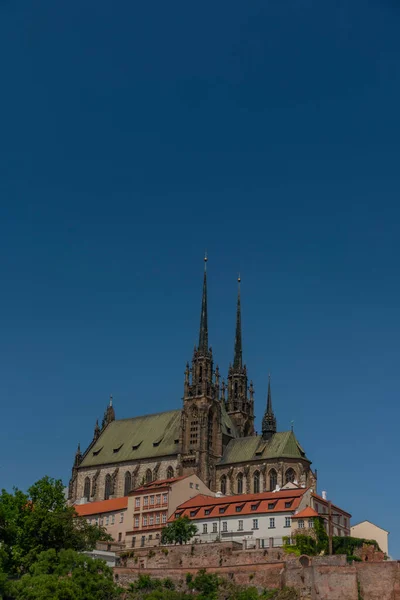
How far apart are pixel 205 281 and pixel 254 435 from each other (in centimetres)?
2772

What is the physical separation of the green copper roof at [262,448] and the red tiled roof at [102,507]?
1915 centimetres

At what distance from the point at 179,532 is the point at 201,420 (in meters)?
34.8

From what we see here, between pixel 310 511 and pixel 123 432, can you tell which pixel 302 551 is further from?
pixel 123 432

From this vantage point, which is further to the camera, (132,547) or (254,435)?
(254,435)

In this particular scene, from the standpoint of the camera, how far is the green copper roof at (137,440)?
14575 cm

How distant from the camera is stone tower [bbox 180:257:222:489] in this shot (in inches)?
5482

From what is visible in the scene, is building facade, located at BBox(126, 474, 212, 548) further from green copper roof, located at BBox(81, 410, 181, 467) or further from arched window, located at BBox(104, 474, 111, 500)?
arched window, located at BBox(104, 474, 111, 500)

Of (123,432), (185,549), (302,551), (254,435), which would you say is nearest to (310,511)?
(302,551)

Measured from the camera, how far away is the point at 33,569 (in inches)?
3499

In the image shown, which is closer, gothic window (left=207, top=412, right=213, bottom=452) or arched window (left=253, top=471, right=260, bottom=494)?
arched window (left=253, top=471, right=260, bottom=494)

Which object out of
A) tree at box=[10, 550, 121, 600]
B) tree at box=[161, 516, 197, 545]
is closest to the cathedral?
tree at box=[161, 516, 197, 545]

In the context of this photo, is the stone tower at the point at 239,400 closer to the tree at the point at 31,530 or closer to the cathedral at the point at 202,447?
the cathedral at the point at 202,447

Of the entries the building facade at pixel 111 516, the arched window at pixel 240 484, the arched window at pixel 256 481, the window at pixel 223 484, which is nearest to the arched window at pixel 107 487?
the building facade at pixel 111 516

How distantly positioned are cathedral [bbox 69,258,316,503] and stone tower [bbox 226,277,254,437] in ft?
0.53
